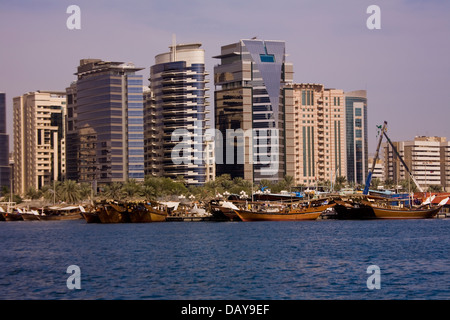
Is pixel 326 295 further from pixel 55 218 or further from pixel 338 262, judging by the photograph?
pixel 55 218

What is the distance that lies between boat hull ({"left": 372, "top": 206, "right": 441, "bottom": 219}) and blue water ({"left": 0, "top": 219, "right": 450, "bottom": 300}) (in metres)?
Result: 52.4

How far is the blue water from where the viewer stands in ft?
161

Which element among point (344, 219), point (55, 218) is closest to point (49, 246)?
point (344, 219)

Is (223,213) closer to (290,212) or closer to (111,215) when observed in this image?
(290,212)

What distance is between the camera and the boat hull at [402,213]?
6073 inches

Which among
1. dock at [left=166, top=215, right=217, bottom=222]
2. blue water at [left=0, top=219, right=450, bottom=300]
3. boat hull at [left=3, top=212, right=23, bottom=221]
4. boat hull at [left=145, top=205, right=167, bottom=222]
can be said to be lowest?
boat hull at [left=3, top=212, right=23, bottom=221]

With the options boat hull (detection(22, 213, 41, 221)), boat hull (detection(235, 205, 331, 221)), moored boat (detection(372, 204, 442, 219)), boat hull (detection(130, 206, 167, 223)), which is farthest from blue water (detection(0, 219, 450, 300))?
boat hull (detection(22, 213, 41, 221))

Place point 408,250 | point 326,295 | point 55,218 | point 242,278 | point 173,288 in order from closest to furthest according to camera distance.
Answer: point 326,295, point 173,288, point 242,278, point 408,250, point 55,218

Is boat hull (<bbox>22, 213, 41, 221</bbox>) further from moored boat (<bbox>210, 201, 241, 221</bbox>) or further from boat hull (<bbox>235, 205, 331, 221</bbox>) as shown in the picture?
boat hull (<bbox>235, 205, 331, 221</bbox>)

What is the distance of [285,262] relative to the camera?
66500mm

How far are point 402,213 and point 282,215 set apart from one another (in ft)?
81.9

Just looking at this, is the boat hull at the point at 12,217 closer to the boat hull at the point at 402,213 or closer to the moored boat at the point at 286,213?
the moored boat at the point at 286,213
